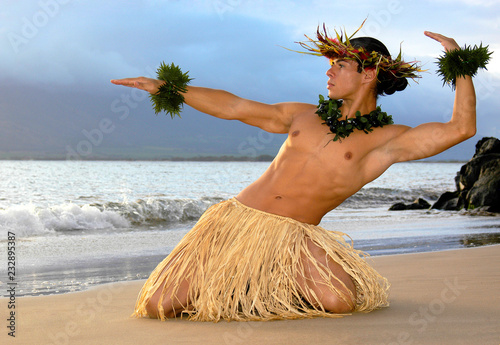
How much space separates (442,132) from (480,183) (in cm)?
945

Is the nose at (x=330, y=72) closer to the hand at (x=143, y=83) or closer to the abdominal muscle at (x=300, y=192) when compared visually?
the abdominal muscle at (x=300, y=192)

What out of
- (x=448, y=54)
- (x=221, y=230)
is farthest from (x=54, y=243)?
(x=448, y=54)

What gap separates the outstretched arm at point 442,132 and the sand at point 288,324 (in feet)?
2.61

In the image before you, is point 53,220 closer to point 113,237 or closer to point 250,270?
point 113,237

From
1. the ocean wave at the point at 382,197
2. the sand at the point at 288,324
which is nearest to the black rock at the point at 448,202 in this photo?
the ocean wave at the point at 382,197

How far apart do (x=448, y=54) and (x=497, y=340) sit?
140 centimetres

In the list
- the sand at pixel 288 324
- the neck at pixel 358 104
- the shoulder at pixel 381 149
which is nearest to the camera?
the sand at pixel 288 324

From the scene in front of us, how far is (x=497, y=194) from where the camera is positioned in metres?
10.6

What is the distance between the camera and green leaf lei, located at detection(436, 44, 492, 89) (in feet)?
8.86

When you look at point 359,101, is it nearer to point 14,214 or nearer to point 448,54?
point 448,54

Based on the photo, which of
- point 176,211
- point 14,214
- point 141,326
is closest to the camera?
point 141,326

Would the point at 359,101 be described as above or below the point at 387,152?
above

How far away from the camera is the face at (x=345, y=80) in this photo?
9.97 ft

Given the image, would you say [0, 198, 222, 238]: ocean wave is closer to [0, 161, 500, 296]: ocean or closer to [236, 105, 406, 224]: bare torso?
[0, 161, 500, 296]: ocean
